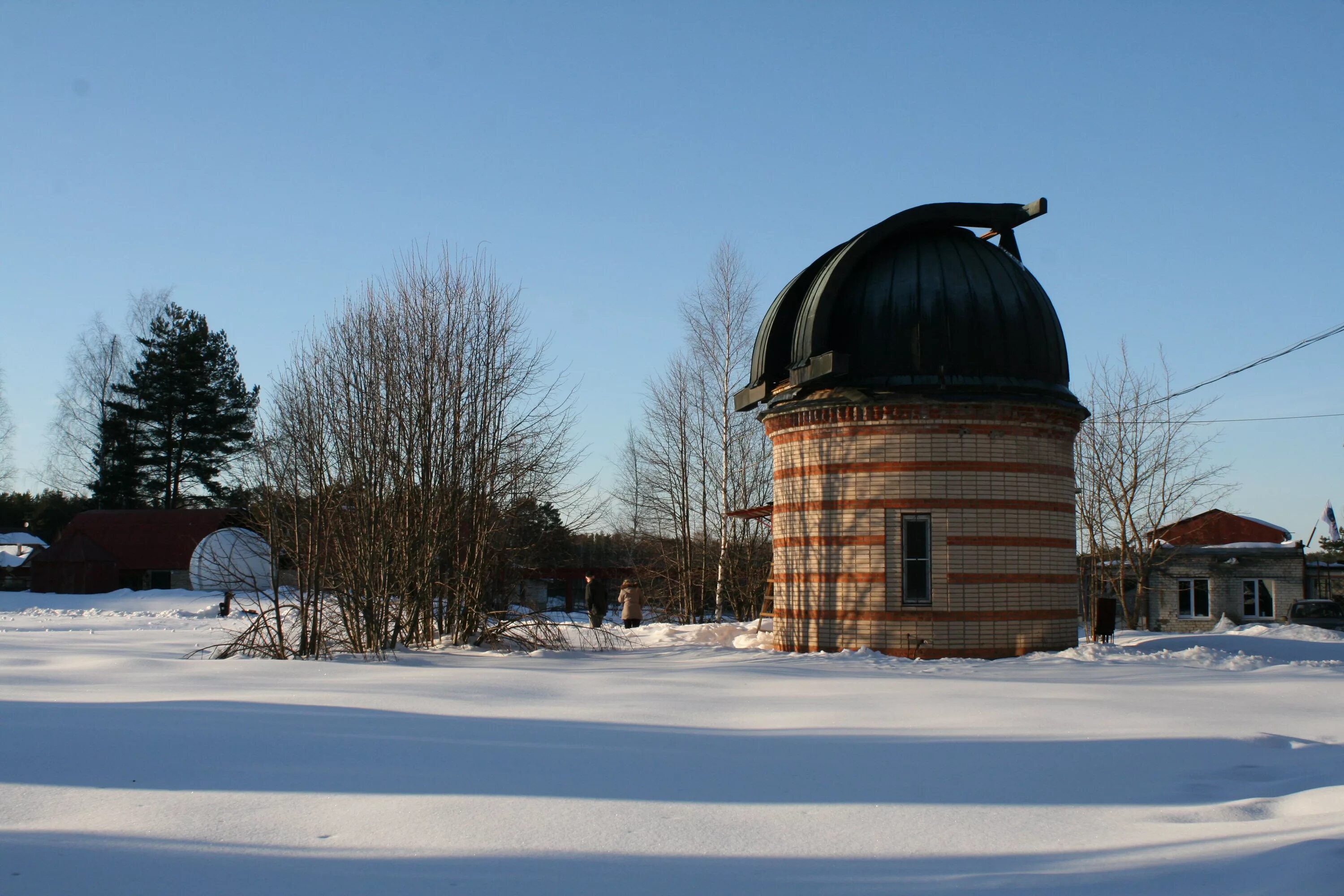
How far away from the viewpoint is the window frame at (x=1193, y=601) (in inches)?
1555

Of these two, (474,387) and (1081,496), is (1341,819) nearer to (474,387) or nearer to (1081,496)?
(474,387)

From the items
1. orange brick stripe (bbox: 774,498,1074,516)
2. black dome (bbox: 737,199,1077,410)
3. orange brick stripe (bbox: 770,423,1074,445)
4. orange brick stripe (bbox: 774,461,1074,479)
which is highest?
black dome (bbox: 737,199,1077,410)

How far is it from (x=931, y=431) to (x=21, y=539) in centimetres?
5787

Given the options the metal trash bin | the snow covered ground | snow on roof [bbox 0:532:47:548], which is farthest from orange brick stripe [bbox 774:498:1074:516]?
snow on roof [bbox 0:532:47:548]

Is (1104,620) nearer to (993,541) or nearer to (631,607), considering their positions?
(993,541)

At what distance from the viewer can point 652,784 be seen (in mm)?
6531

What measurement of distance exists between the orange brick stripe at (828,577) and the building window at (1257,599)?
28619 millimetres

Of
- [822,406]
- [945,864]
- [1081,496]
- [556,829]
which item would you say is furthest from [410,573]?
[1081,496]

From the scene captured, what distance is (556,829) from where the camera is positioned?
5.49m

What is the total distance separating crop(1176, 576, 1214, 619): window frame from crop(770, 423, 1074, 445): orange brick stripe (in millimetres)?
26258

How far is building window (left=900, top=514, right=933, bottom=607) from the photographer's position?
54.2 ft

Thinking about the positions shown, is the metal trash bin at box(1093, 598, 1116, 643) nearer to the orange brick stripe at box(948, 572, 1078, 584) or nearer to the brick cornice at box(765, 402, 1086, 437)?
the orange brick stripe at box(948, 572, 1078, 584)

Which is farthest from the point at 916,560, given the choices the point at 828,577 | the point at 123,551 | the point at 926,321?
the point at 123,551

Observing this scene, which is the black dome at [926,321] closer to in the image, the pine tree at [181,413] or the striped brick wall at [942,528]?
the striped brick wall at [942,528]
